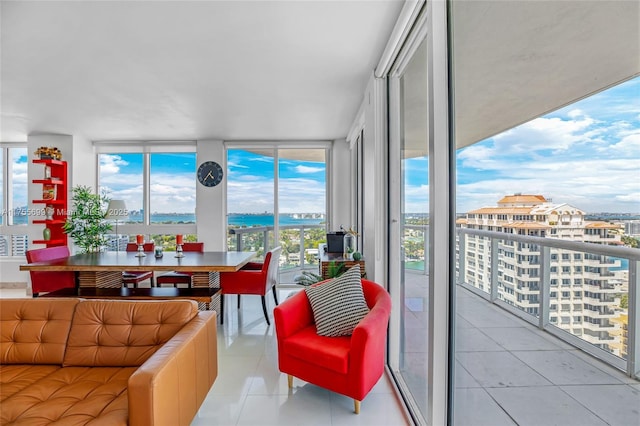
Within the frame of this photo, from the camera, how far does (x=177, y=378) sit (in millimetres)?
1540

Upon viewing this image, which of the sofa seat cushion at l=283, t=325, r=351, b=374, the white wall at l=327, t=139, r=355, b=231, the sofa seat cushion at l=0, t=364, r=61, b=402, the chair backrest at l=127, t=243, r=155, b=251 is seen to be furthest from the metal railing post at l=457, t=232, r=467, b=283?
the chair backrest at l=127, t=243, r=155, b=251

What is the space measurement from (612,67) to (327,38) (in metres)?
2.00

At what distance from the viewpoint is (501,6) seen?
115 centimetres

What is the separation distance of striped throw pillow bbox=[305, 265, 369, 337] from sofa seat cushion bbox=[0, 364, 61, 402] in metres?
1.62

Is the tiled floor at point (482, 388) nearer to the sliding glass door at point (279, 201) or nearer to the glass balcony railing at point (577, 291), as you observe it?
the glass balcony railing at point (577, 291)

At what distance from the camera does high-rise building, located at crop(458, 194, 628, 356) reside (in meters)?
0.71

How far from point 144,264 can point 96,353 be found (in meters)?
1.70

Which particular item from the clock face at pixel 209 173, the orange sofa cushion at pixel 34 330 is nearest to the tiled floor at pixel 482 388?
the orange sofa cushion at pixel 34 330

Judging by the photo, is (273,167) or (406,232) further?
(273,167)

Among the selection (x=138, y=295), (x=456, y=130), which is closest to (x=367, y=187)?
(x=456, y=130)

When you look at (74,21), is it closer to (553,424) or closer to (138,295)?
(138,295)

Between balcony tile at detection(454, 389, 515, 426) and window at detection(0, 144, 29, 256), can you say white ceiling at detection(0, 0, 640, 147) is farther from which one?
balcony tile at detection(454, 389, 515, 426)

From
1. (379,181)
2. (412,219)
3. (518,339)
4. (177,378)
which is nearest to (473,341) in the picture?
(518,339)

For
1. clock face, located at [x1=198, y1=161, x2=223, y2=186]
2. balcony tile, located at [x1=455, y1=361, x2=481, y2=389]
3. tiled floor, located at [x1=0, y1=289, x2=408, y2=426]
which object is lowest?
tiled floor, located at [x1=0, y1=289, x2=408, y2=426]
